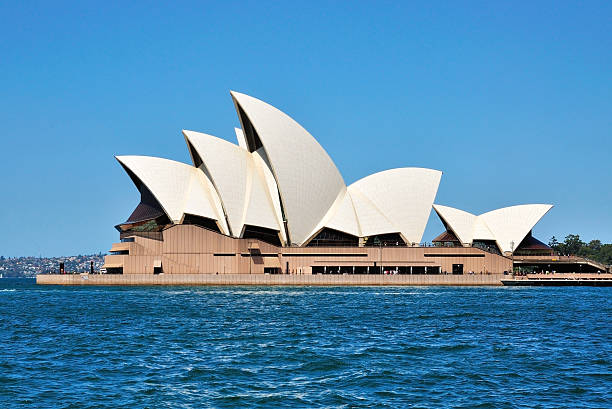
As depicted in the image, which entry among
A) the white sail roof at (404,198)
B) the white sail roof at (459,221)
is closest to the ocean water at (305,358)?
the white sail roof at (404,198)

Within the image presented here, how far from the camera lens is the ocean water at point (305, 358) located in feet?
59.7

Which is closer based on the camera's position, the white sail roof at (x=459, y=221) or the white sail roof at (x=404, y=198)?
the white sail roof at (x=404, y=198)

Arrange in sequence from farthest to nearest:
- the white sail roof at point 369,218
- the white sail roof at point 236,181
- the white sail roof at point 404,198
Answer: the white sail roof at point 404,198, the white sail roof at point 369,218, the white sail roof at point 236,181

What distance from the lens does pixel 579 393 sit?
1875 centimetres

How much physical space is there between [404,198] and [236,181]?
64.1ft

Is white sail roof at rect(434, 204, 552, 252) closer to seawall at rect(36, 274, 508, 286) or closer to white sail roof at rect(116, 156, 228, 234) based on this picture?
seawall at rect(36, 274, 508, 286)

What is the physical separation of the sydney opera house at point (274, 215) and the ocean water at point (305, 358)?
3255 centimetres

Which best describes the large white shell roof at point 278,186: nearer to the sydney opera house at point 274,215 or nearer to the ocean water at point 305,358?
the sydney opera house at point 274,215

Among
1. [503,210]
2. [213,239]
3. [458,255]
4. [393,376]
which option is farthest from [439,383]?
[503,210]

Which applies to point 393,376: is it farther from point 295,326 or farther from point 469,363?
point 295,326

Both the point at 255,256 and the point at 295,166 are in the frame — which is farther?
the point at 255,256

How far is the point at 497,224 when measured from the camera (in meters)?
85.9

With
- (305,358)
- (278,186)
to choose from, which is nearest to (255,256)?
(278,186)

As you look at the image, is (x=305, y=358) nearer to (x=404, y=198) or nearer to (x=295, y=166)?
(x=295, y=166)
